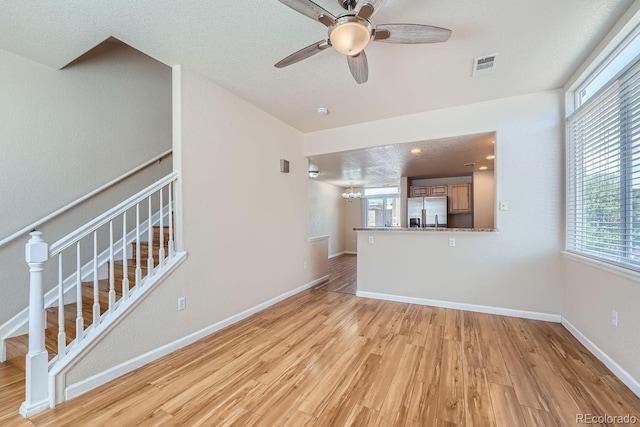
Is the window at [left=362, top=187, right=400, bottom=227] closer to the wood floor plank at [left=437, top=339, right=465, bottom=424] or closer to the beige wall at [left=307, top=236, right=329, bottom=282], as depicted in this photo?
the beige wall at [left=307, top=236, right=329, bottom=282]

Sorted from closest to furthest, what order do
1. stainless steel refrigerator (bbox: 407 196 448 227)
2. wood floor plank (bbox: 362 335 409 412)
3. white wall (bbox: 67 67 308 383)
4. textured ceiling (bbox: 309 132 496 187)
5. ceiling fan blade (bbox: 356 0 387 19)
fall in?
ceiling fan blade (bbox: 356 0 387 19), wood floor plank (bbox: 362 335 409 412), white wall (bbox: 67 67 308 383), textured ceiling (bbox: 309 132 496 187), stainless steel refrigerator (bbox: 407 196 448 227)

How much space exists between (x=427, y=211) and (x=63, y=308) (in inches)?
255

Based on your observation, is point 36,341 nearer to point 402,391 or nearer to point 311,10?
point 402,391

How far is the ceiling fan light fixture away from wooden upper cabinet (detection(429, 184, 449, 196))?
18.0 feet

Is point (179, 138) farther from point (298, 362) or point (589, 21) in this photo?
point (589, 21)

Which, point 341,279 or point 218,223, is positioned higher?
point 218,223

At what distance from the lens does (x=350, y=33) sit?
1.62m

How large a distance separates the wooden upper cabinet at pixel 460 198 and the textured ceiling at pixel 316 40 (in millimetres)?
3449

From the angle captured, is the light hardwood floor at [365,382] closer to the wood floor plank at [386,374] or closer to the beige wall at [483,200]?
the wood floor plank at [386,374]

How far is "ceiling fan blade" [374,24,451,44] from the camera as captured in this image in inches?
65.9

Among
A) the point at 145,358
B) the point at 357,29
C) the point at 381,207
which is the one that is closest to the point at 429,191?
the point at 381,207

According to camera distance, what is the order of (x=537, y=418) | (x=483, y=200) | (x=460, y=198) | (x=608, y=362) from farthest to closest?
(x=460, y=198), (x=483, y=200), (x=608, y=362), (x=537, y=418)

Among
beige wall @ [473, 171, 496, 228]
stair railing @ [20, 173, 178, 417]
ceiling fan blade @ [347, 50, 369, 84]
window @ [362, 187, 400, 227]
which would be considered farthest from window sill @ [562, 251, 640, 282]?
window @ [362, 187, 400, 227]

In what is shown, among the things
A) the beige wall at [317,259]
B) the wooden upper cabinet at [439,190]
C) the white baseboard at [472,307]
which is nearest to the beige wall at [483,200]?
the wooden upper cabinet at [439,190]
